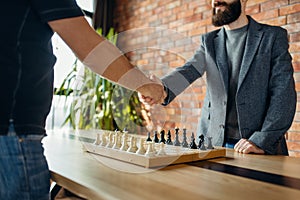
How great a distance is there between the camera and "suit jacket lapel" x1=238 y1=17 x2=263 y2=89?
1514mm

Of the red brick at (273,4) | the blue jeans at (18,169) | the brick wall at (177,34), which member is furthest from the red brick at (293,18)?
the blue jeans at (18,169)

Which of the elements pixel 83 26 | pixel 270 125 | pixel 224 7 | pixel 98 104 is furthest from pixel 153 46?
pixel 83 26

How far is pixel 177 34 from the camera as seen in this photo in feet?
10.3

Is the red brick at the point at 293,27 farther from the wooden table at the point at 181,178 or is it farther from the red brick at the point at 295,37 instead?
the wooden table at the point at 181,178

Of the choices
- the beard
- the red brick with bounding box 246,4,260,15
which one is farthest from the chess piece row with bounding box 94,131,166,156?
the red brick with bounding box 246,4,260,15

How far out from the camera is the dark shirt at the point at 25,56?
0.64 m

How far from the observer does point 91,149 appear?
1158mm

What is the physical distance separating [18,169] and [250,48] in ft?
4.24

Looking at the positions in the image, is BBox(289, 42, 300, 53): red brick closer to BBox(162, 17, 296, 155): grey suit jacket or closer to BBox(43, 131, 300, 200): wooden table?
BBox(162, 17, 296, 155): grey suit jacket

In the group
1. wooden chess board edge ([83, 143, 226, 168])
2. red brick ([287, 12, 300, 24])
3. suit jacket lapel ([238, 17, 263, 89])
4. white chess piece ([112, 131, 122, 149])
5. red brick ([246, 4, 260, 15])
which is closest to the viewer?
wooden chess board edge ([83, 143, 226, 168])

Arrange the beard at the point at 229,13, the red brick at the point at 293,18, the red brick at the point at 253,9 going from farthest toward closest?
the red brick at the point at 253,9
the red brick at the point at 293,18
the beard at the point at 229,13

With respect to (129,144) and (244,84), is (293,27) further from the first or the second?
(129,144)

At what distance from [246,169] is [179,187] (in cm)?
32

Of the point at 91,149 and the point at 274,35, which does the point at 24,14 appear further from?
the point at 274,35
